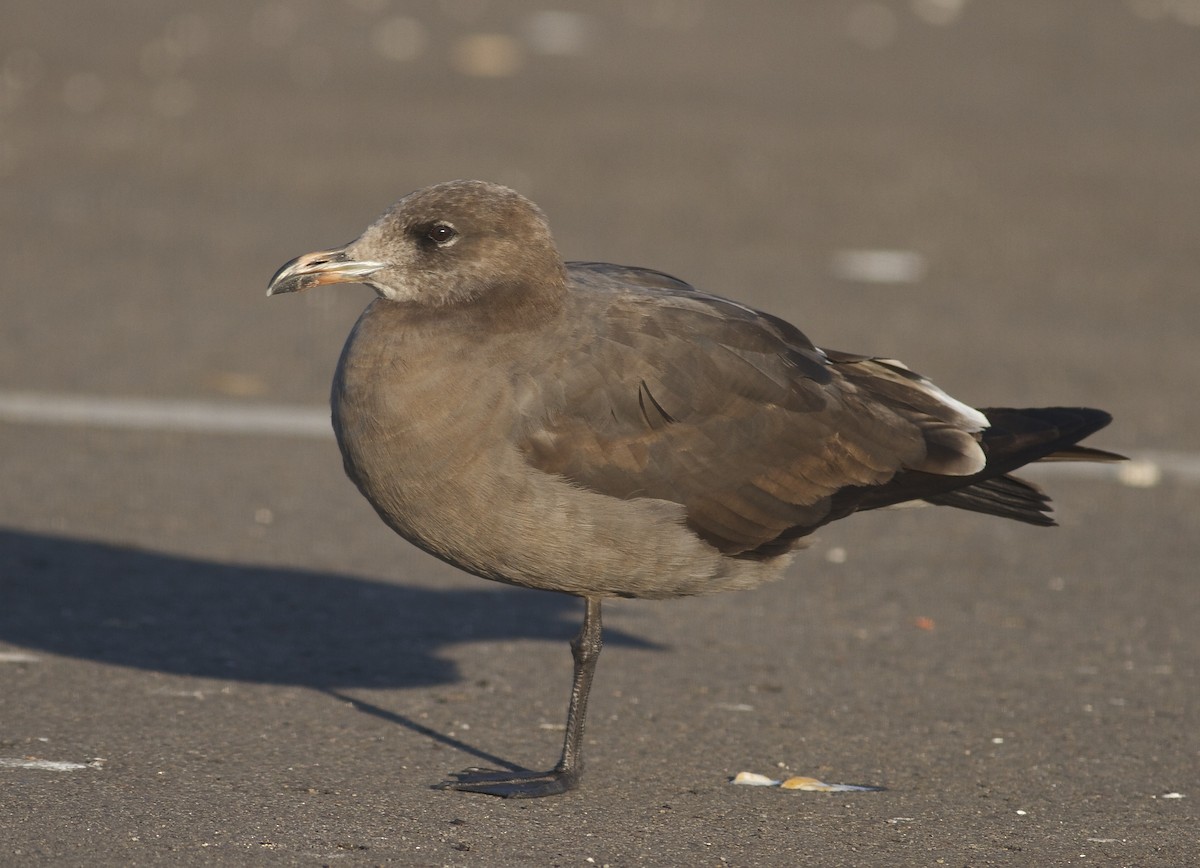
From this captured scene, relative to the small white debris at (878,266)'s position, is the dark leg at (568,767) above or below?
below

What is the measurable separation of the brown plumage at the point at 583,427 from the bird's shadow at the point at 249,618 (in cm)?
89

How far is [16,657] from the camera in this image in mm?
6188

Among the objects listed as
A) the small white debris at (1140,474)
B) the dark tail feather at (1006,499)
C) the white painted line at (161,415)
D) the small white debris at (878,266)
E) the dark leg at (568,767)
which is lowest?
the dark leg at (568,767)

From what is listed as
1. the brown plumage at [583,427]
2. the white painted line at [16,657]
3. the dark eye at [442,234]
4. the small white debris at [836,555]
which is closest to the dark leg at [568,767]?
the brown plumage at [583,427]

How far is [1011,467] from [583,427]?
145 cm

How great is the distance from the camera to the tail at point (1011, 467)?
5891mm

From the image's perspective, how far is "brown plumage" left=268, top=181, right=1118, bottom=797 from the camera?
525 centimetres

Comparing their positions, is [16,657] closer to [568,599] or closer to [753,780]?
[568,599]

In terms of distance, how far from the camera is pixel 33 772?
5.21m

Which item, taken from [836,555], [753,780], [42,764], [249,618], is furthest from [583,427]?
[836,555]

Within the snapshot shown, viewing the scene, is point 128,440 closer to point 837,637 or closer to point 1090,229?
point 837,637

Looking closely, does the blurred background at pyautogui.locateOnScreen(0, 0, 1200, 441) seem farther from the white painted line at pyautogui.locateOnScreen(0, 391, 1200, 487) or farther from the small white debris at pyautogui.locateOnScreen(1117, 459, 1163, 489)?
the small white debris at pyautogui.locateOnScreen(1117, 459, 1163, 489)

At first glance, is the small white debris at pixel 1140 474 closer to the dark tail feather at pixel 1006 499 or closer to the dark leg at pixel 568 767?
the dark tail feather at pixel 1006 499

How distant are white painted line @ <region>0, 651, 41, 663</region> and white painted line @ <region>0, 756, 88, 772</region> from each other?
0.88 meters
